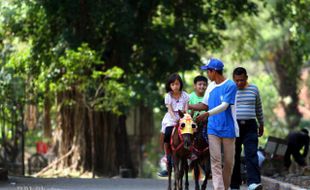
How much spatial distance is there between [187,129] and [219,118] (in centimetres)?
60

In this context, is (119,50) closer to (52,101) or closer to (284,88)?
(52,101)

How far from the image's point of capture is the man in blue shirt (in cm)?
1310

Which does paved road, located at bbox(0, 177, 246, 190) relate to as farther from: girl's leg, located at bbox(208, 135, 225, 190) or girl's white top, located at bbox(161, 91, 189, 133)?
girl's leg, located at bbox(208, 135, 225, 190)

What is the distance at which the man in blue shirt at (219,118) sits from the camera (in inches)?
516

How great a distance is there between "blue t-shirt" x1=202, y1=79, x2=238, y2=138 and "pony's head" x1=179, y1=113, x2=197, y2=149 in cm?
35

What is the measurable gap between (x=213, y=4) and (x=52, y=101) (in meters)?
6.14

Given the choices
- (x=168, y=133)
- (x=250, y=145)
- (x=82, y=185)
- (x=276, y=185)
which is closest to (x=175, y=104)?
(x=168, y=133)

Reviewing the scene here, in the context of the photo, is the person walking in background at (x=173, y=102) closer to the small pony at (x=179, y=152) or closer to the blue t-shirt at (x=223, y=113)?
the small pony at (x=179, y=152)

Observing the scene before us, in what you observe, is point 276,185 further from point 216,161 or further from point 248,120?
point 216,161

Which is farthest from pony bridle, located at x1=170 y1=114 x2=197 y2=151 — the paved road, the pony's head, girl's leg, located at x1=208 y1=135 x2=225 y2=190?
the paved road

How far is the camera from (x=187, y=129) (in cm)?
1351

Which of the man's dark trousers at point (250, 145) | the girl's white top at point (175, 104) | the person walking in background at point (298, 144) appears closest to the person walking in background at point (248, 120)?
the man's dark trousers at point (250, 145)

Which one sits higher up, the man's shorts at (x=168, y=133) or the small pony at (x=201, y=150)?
the man's shorts at (x=168, y=133)

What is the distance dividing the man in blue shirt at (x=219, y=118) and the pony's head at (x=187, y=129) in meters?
0.27
